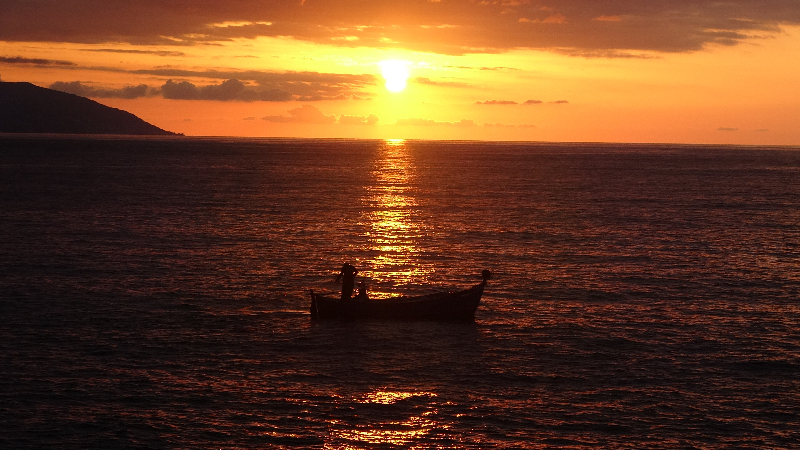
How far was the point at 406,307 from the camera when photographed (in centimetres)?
3856

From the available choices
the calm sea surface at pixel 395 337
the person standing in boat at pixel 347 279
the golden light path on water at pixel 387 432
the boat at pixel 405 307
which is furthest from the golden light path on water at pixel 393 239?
the golden light path on water at pixel 387 432

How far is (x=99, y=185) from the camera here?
117 metres

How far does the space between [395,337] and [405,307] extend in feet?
9.21

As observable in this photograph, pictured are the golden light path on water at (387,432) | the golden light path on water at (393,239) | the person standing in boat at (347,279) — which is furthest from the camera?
the golden light path on water at (393,239)

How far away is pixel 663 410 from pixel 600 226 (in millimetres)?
50712

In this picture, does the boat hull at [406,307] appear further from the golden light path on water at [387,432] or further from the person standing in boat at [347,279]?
the golden light path on water at [387,432]

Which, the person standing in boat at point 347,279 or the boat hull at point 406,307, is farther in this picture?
the person standing in boat at point 347,279

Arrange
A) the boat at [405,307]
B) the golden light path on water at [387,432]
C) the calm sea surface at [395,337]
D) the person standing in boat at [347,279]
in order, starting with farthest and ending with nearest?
the person standing in boat at [347,279], the boat at [405,307], the calm sea surface at [395,337], the golden light path on water at [387,432]

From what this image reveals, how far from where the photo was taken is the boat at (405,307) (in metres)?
38.5

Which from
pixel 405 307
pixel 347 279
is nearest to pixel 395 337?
pixel 405 307

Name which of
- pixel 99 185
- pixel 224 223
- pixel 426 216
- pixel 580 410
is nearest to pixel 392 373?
pixel 580 410

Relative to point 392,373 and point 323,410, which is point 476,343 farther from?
point 323,410

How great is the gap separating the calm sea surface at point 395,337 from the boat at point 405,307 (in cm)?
80

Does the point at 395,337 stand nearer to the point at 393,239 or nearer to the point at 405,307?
the point at 405,307
